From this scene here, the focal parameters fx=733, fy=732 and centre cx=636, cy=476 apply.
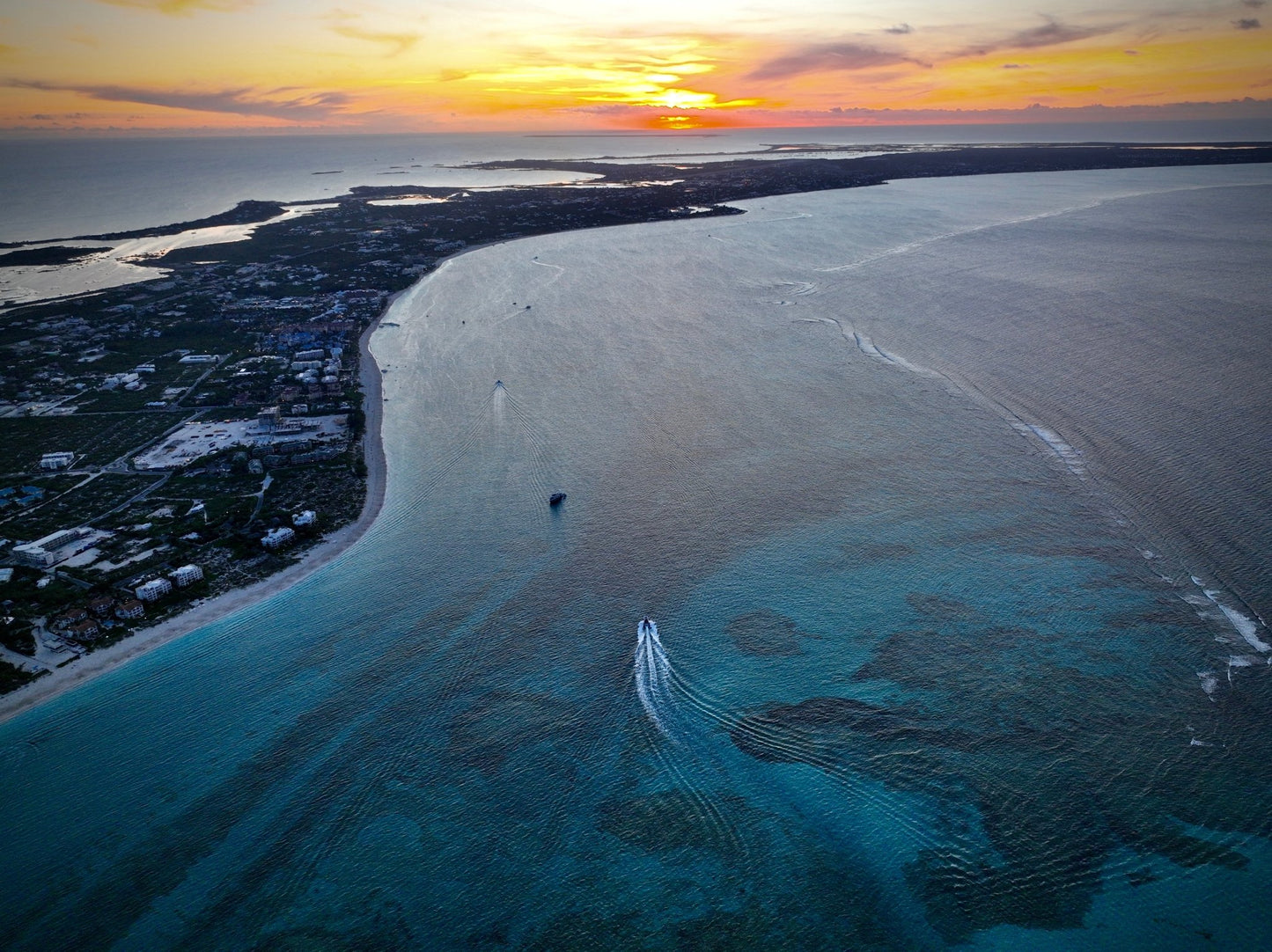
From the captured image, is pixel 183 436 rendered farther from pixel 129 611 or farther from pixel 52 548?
pixel 129 611

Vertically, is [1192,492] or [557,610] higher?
[1192,492]

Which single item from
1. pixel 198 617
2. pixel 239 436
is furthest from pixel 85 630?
pixel 239 436

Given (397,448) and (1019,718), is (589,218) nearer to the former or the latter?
(397,448)

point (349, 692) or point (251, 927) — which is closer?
point (251, 927)

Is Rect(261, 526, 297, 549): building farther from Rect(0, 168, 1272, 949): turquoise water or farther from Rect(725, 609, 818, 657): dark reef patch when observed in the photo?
Rect(725, 609, 818, 657): dark reef patch

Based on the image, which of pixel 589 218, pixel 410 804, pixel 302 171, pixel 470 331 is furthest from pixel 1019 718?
pixel 302 171
